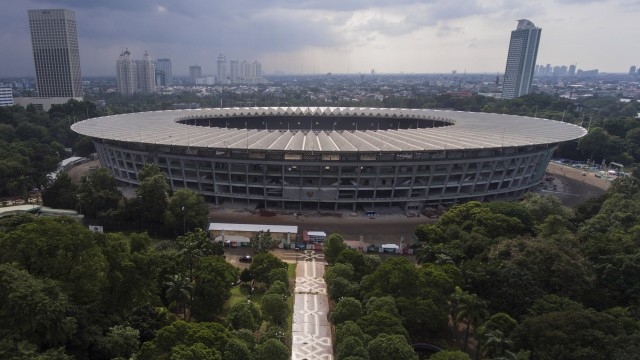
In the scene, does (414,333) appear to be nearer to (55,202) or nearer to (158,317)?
(158,317)

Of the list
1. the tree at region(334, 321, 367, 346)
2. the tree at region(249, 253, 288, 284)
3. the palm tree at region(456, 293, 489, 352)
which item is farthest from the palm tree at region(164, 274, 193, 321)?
the palm tree at region(456, 293, 489, 352)

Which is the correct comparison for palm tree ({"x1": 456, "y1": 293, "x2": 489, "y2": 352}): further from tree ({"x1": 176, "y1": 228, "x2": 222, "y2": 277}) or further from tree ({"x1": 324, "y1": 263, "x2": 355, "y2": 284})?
tree ({"x1": 176, "y1": 228, "x2": 222, "y2": 277})

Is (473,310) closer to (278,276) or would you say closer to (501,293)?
(501,293)

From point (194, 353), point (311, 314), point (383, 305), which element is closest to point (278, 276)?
point (311, 314)

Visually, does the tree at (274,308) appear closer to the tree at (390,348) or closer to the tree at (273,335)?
the tree at (273,335)

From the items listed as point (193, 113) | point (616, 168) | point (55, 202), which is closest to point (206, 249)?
point (55, 202)

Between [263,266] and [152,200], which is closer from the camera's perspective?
[263,266]
